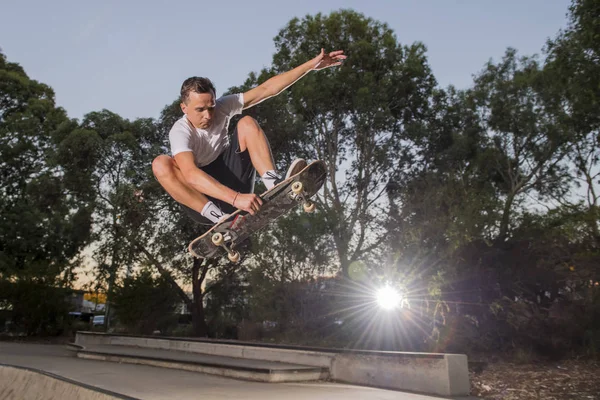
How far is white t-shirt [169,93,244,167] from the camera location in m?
4.41

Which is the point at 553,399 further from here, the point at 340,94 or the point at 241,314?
the point at 340,94

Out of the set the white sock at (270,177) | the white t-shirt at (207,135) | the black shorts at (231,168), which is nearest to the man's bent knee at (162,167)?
the white t-shirt at (207,135)

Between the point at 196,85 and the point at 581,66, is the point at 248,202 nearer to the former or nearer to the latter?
the point at 196,85

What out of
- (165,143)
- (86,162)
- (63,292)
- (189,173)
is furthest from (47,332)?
(189,173)

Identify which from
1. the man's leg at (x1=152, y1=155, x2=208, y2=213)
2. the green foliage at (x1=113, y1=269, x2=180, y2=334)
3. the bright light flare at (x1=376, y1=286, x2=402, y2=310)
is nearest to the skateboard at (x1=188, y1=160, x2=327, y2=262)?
the man's leg at (x1=152, y1=155, x2=208, y2=213)

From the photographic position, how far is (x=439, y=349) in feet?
41.2

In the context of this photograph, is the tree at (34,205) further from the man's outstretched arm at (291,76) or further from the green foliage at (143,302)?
the man's outstretched arm at (291,76)

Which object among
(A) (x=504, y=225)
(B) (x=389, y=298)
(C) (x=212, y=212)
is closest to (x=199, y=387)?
(C) (x=212, y=212)

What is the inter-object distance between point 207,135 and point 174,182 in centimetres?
55

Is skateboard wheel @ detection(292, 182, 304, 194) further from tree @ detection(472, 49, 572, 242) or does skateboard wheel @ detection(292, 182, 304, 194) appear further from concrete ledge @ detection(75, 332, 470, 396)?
tree @ detection(472, 49, 572, 242)

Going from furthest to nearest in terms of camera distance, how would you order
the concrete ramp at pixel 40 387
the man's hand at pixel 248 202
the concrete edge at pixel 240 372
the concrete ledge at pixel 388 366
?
the concrete edge at pixel 240 372 < the concrete ledge at pixel 388 366 < the concrete ramp at pixel 40 387 < the man's hand at pixel 248 202

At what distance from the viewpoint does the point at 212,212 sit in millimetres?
4660

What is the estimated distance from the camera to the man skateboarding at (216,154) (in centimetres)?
429

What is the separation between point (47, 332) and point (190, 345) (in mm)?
12621
